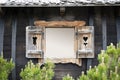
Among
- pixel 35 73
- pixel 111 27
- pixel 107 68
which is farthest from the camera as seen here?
pixel 111 27

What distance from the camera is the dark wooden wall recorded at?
9.03m

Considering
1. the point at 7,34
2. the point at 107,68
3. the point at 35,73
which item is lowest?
the point at 35,73

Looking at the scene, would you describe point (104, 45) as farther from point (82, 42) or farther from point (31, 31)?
point (31, 31)

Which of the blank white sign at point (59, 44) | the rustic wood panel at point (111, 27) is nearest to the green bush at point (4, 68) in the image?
the blank white sign at point (59, 44)

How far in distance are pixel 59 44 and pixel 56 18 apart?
71 cm

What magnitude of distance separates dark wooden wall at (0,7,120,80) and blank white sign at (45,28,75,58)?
278mm

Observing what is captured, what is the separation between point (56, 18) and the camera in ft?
30.5

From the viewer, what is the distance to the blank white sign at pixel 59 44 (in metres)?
9.02

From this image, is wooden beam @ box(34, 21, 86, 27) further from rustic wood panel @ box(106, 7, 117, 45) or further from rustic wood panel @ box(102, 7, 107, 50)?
rustic wood panel @ box(106, 7, 117, 45)

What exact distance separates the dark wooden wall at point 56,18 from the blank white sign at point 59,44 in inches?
10.9

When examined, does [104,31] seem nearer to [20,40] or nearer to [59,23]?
[59,23]

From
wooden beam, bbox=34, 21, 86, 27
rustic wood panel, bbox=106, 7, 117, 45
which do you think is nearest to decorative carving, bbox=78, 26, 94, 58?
wooden beam, bbox=34, 21, 86, 27

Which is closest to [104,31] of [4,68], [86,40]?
[86,40]

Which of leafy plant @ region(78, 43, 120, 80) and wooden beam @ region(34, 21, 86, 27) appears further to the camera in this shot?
wooden beam @ region(34, 21, 86, 27)
